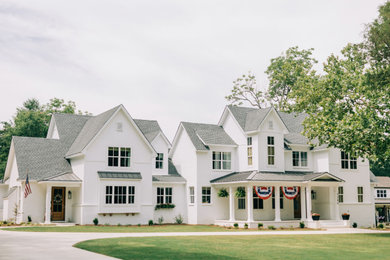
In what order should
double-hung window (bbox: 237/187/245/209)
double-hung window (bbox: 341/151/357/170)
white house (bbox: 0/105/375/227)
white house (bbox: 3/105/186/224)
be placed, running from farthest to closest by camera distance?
double-hung window (bbox: 341/151/357/170) → double-hung window (bbox: 237/187/245/209) → white house (bbox: 0/105/375/227) → white house (bbox: 3/105/186/224)

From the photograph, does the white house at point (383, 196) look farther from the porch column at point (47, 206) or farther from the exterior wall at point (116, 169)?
the porch column at point (47, 206)

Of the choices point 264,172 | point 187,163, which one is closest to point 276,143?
point 264,172

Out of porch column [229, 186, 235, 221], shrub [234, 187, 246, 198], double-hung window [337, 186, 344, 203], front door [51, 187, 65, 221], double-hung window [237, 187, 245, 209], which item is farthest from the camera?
double-hung window [337, 186, 344, 203]

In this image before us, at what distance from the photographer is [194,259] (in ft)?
45.8

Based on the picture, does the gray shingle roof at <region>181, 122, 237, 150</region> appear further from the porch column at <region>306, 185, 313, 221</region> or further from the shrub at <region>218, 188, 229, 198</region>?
the porch column at <region>306, 185, 313, 221</region>

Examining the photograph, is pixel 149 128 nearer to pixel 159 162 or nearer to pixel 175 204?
pixel 159 162

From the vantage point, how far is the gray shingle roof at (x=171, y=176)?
37.7 metres

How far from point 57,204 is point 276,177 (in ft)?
54.6

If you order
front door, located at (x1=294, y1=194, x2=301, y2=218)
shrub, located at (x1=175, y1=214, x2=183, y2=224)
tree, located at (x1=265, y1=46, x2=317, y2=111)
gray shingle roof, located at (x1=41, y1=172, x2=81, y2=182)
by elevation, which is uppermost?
tree, located at (x1=265, y1=46, x2=317, y2=111)

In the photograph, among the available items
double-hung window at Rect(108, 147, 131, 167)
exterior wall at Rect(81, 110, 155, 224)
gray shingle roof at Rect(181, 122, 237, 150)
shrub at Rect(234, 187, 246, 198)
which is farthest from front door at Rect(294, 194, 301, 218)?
double-hung window at Rect(108, 147, 131, 167)

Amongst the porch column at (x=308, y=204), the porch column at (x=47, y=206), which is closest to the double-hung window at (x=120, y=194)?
the porch column at (x=47, y=206)

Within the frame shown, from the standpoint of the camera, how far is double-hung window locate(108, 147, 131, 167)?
3416 centimetres

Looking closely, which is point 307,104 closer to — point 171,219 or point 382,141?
point 382,141

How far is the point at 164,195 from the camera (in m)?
37.9
